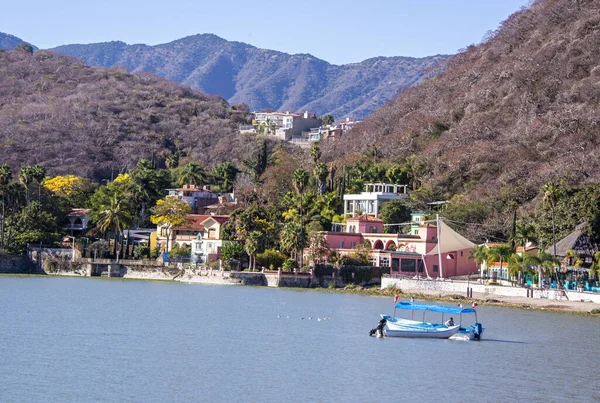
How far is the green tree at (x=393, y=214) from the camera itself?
336 feet

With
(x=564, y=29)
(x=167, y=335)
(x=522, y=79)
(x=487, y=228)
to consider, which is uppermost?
(x=564, y=29)

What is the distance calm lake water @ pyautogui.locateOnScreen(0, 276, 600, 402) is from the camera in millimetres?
A: 36062

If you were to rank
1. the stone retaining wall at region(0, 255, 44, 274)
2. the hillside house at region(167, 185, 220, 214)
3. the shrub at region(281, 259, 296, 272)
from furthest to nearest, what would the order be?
the hillside house at region(167, 185, 220, 214) < the stone retaining wall at region(0, 255, 44, 274) < the shrub at region(281, 259, 296, 272)

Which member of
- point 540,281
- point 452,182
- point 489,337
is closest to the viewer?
point 489,337

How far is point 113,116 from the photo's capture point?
188 metres

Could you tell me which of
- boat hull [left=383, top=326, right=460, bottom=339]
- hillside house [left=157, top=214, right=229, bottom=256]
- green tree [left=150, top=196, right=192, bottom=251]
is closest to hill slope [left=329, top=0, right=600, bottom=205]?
hillside house [left=157, top=214, right=229, bottom=256]

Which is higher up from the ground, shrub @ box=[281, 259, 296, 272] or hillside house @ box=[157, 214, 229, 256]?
hillside house @ box=[157, 214, 229, 256]

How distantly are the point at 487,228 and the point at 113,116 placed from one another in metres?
108

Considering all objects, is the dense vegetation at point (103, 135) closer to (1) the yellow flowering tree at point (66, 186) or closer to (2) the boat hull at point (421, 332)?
(1) the yellow flowering tree at point (66, 186)

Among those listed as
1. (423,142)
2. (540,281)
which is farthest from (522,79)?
(540,281)

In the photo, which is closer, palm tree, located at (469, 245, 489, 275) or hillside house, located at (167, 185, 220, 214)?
palm tree, located at (469, 245, 489, 275)

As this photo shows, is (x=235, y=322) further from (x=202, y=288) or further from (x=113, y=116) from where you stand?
(x=113, y=116)

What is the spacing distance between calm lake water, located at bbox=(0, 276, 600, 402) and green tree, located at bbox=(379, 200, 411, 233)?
109 ft

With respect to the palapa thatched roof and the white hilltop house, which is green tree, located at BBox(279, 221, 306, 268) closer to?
the white hilltop house
